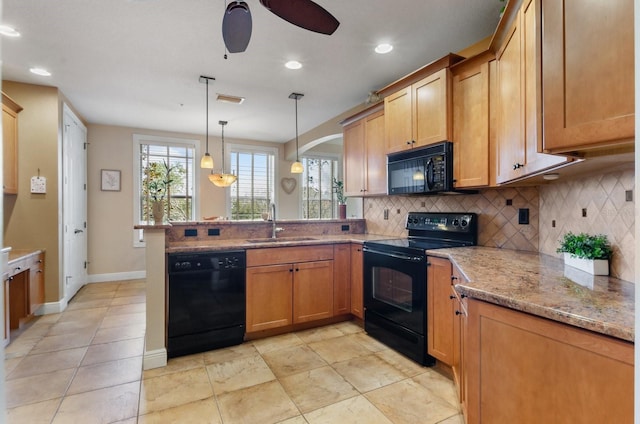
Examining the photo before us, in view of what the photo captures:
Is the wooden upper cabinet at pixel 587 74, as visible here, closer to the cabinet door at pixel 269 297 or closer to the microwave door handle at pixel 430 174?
the microwave door handle at pixel 430 174

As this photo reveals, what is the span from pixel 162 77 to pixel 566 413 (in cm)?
410

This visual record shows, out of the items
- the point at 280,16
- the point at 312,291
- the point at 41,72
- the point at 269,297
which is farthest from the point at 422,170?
the point at 41,72

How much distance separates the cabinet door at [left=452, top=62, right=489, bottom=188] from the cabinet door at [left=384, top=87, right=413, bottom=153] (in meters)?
0.45

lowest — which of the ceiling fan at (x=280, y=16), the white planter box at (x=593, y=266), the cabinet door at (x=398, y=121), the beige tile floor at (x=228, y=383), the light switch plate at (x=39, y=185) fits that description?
the beige tile floor at (x=228, y=383)

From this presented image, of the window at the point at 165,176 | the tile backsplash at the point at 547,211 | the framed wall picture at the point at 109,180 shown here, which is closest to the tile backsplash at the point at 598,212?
the tile backsplash at the point at 547,211

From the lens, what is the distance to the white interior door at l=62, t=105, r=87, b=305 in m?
4.21

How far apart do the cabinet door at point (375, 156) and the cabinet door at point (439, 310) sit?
1141 mm

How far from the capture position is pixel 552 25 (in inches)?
50.1

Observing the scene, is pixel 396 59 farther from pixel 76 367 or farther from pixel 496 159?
pixel 76 367

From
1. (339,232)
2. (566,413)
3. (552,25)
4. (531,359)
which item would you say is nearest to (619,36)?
(552,25)

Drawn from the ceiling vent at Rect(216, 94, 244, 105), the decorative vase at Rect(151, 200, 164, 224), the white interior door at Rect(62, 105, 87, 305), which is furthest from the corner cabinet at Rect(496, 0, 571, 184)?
the white interior door at Rect(62, 105, 87, 305)

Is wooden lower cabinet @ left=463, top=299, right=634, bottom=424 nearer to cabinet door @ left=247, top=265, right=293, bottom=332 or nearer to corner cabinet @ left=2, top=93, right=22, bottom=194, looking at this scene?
cabinet door @ left=247, top=265, right=293, bottom=332

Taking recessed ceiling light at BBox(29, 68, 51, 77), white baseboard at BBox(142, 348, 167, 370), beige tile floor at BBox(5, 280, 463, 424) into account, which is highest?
recessed ceiling light at BBox(29, 68, 51, 77)

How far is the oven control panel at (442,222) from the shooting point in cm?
287
